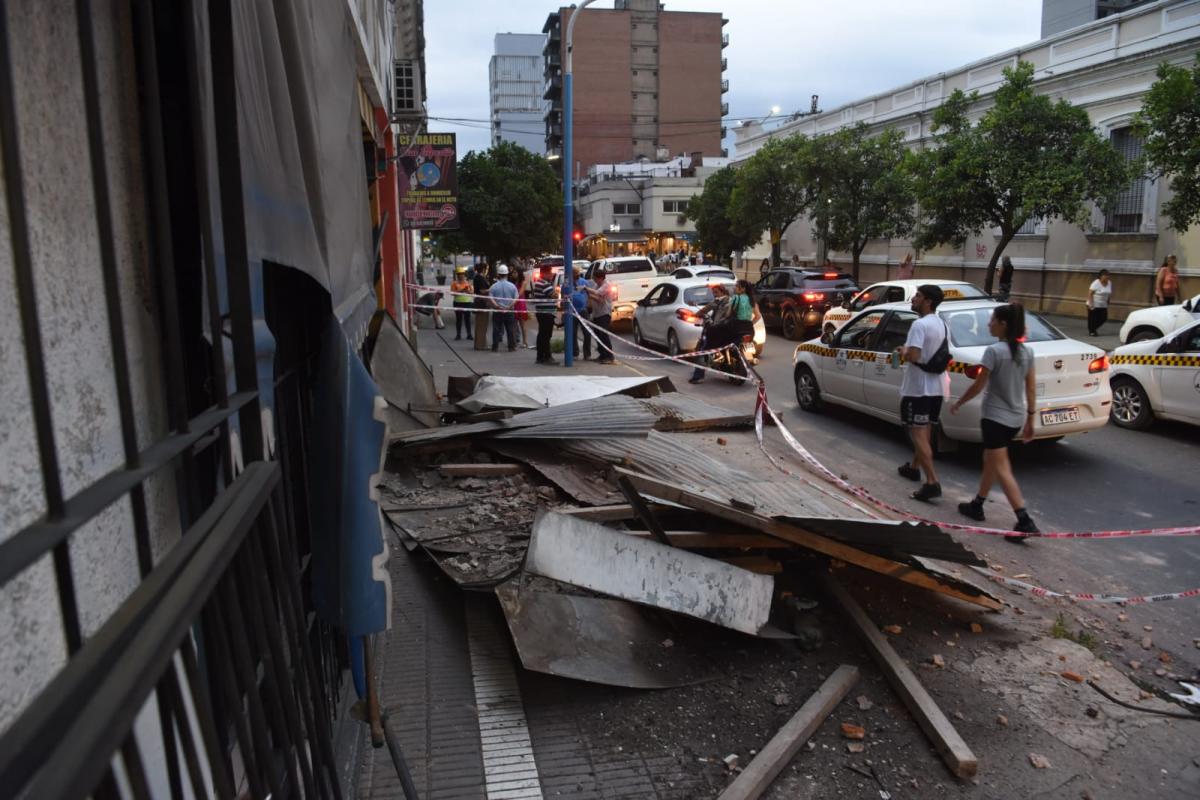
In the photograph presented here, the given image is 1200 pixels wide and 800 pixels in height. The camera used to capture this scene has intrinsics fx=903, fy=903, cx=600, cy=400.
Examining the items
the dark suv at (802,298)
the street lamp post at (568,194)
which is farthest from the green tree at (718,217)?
the street lamp post at (568,194)

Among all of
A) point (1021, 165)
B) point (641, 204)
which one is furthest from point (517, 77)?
point (1021, 165)

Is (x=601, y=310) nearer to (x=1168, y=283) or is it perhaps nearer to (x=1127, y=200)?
(x=1168, y=283)

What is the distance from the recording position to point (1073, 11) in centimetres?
5228

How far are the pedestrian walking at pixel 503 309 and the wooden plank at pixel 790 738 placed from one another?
1659cm

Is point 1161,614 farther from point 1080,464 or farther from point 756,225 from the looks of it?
point 756,225

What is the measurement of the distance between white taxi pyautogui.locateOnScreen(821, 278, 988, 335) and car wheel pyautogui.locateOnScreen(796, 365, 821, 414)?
2743mm

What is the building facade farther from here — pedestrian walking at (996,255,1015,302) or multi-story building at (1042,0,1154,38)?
multi-story building at (1042,0,1154,38)

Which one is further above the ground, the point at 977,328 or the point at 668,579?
the point at 977,328

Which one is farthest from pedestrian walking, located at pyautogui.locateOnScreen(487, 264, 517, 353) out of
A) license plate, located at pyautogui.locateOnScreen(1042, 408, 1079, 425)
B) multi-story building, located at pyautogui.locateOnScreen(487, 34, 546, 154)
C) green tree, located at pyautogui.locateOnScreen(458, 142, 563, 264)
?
multi-story building, located at pyautogui.locateOnScreen(487, 34, 546, 154)

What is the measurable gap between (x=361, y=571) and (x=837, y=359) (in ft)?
31.3

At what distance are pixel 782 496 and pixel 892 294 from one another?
1309 cm

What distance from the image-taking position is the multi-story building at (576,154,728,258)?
72.2 metres

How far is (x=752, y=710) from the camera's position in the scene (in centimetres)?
442

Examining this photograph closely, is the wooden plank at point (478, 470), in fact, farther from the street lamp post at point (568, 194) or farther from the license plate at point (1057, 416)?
the street lamp post at point (568, 194)
